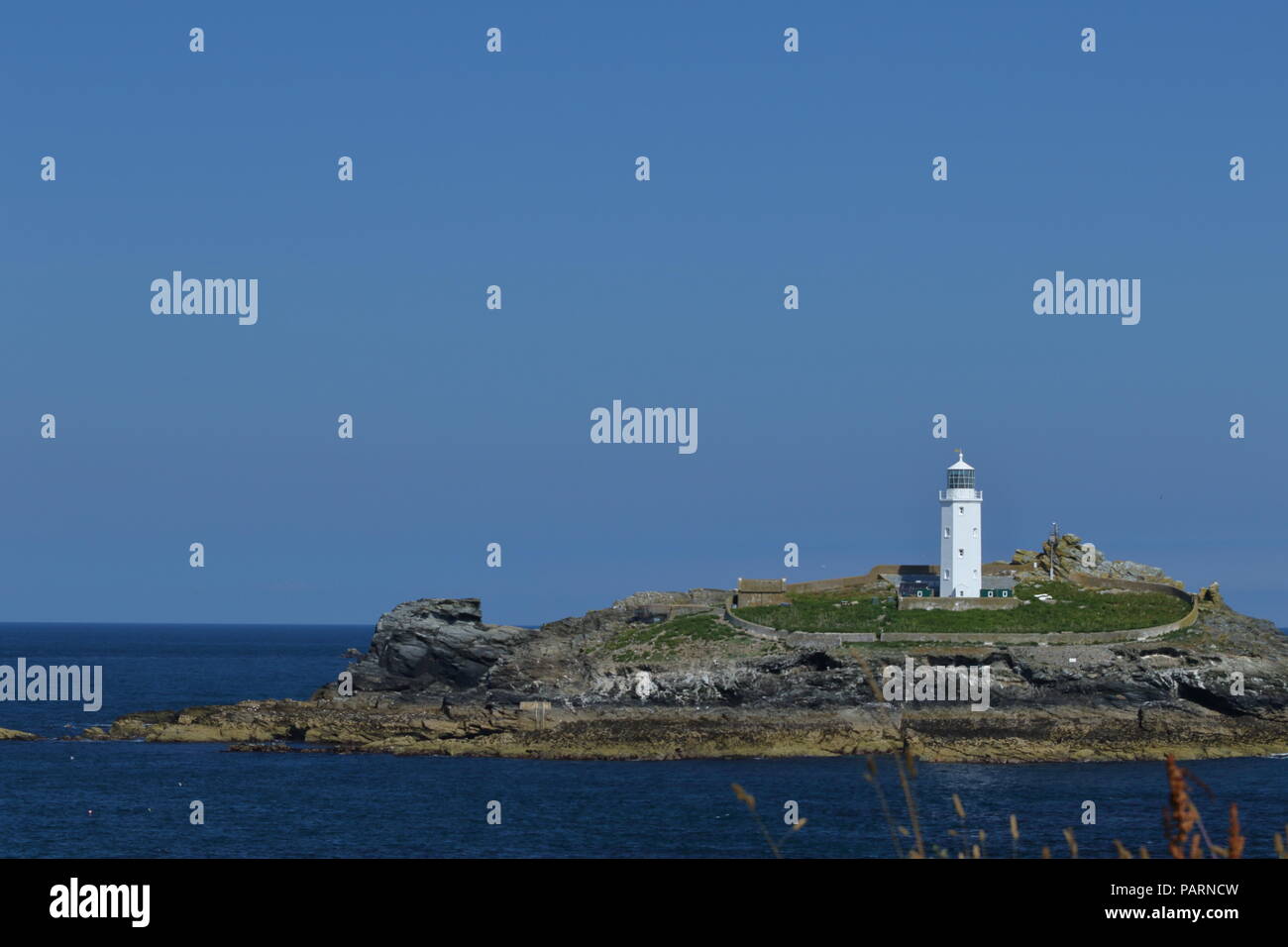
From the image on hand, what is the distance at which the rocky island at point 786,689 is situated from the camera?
217 ft

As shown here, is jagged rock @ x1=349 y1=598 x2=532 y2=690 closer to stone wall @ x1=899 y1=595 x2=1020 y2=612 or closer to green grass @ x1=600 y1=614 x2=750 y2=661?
green grass @ x1=600 y1=614 x2=750 y2=661

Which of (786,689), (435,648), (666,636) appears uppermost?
(666,636)

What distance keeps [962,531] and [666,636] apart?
18.3 metres

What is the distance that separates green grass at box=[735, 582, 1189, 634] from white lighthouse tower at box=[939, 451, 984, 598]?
312cm

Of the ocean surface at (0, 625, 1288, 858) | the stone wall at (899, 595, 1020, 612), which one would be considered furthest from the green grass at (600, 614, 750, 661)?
the ocean surface at (0, 625, 1288, 858)

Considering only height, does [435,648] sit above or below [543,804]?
above

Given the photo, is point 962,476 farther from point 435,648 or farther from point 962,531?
point 435,648

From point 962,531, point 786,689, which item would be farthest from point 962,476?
point 786,689

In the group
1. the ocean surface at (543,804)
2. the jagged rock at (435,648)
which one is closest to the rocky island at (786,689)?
the jagged rock at (435,648)

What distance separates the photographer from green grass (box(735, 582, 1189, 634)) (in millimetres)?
74188

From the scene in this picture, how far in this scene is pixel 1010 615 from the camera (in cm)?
7656
